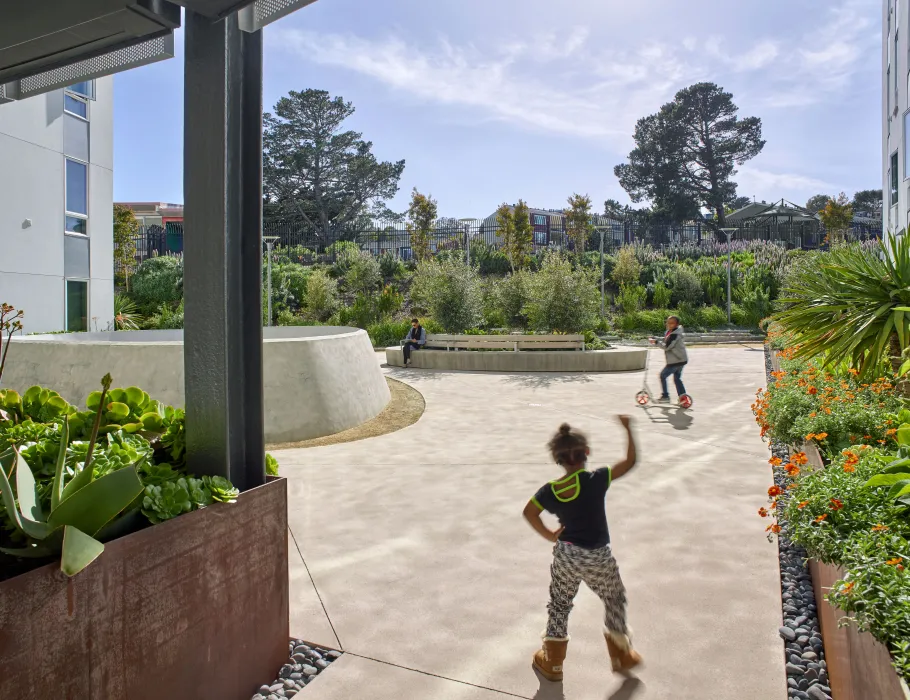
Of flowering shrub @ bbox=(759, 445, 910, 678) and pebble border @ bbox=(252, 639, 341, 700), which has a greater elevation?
flowering shrub @ bbox=(759, 445, 910, 678)

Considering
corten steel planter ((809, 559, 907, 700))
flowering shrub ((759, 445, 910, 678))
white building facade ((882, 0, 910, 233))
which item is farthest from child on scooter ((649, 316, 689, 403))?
white building facade ((882, 0, 910, 233))

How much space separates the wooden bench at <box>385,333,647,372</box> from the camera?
1650 centimetres

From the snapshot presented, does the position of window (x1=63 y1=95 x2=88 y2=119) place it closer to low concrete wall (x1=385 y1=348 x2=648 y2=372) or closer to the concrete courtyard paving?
low concrete wall (x1=385 y1=348 x2=648 y2=372)

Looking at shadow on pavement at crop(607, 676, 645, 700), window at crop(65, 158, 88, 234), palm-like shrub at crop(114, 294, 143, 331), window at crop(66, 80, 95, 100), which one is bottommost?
shadow on pavement at crop(607, 676, 645, 700)

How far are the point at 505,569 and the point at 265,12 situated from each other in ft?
11.3

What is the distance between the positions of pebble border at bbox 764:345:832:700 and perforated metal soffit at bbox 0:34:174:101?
14.2 ft

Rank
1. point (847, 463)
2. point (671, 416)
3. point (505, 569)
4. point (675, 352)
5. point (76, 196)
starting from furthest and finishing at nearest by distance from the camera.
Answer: point (76, 196) < point (675, 352) < point (671, 416) < point (505, 569) < point (847, 463)

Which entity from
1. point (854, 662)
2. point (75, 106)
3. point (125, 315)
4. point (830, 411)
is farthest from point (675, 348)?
point (125, 315)

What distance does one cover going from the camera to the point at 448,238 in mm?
40031

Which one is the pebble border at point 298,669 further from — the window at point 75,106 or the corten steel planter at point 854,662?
the window at point 75,106

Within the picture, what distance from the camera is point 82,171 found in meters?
16.5

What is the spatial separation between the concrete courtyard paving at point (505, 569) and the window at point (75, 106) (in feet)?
42.5

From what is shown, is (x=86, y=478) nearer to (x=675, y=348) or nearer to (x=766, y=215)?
(x=675, y=348)

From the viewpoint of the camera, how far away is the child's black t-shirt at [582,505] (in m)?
3.04
